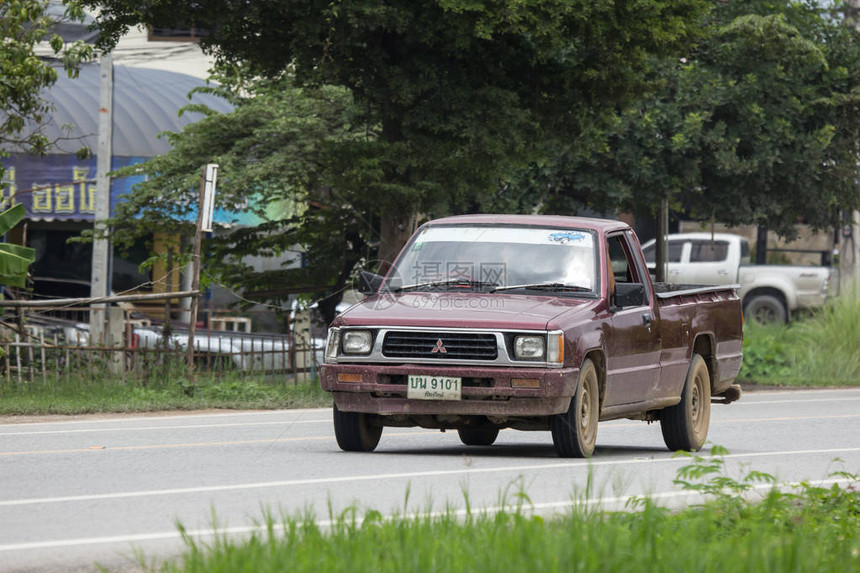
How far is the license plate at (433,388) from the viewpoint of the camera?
10.1 meters

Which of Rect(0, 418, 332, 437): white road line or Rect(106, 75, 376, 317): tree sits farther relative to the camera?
Rect(106, 75, 376, 317): tree

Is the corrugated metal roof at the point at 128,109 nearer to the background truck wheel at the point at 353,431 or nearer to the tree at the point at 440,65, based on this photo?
the tree at the point at 440,65

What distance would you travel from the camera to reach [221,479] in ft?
30.2

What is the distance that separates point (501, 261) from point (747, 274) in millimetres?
25335

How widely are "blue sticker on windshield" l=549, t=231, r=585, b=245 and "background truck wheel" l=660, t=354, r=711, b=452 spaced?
174 centimetres

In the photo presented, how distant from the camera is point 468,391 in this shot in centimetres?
1011

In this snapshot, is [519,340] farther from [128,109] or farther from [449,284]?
[128,109]

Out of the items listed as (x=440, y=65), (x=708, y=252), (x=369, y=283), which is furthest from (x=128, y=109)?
(x=369, y=283)

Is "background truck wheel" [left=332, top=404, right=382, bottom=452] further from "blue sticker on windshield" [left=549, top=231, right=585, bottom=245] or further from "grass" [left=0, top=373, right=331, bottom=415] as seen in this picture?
"grass" [left=0, top=373, right=331, bottom=415]

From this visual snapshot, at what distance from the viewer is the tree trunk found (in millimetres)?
19844

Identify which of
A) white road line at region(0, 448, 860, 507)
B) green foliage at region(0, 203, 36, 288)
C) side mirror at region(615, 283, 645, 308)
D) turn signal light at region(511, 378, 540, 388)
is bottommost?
white road line at region(0, 448, 860, 507)

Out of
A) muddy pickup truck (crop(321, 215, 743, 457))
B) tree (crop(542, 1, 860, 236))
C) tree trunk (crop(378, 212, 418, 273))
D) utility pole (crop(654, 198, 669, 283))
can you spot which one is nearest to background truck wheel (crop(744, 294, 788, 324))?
utility pole (crop(654, 198, 669, 283))

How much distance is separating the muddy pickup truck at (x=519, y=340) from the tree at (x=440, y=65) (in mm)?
5757

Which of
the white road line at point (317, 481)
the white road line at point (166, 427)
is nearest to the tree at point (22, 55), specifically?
the white road line at point (166, 427)
